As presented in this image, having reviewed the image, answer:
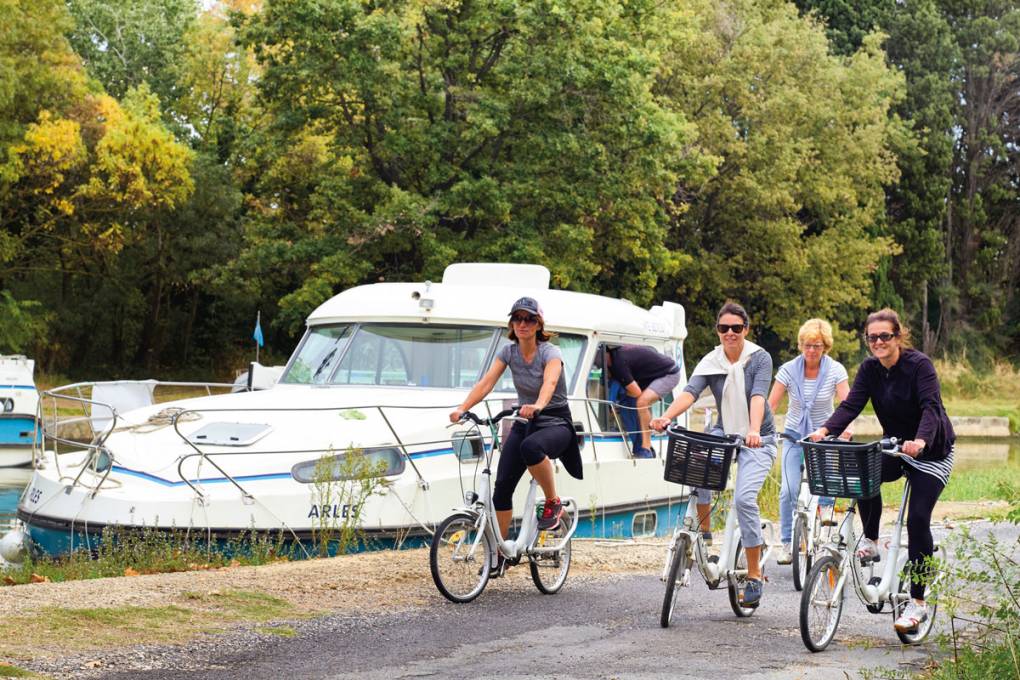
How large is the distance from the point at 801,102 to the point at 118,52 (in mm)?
23299

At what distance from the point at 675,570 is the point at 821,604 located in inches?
40.3

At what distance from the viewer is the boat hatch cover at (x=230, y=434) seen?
496 inches

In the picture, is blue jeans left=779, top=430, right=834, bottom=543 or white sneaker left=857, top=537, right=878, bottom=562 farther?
blue jeans left=779, top=430, right=834, bottom=543

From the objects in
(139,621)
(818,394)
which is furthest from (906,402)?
(139,621)

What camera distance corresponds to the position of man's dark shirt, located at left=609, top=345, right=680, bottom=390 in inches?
622

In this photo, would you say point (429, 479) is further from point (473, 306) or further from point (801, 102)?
point (801, 102)

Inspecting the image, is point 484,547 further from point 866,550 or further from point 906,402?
point 906,402

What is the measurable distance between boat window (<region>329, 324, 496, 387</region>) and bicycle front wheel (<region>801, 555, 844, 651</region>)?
672cm

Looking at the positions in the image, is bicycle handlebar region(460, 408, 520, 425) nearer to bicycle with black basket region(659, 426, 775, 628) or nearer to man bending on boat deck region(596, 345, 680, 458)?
bicycle with black basket region(659, 426, 775, 628)

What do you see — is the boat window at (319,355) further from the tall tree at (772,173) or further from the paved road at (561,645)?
the tall tree at (772,173)

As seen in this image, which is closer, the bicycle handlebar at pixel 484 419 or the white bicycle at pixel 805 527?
the bicycle handlebar at pixel 484 419

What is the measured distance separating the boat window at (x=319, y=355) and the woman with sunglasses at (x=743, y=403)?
19.7 feet

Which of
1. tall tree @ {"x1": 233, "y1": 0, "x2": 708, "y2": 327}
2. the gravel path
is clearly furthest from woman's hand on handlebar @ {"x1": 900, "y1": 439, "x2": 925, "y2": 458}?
tall tree @ {"x1": 233, "y1": 0, "x2": 708, "y2": 327}

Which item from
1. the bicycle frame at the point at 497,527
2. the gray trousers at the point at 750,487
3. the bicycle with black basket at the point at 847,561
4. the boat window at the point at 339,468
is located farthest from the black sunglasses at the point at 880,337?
the boat window at the point at 339,468
